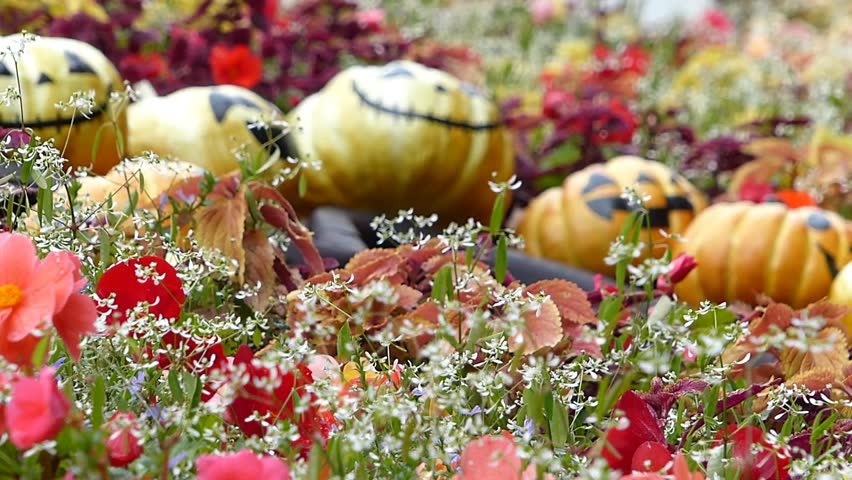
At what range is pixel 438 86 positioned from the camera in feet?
5.51

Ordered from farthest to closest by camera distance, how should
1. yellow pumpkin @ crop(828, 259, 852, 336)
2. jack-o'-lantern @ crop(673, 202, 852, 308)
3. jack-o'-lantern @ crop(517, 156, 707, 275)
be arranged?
jack-o'-lantern @ crop(517, 156, 707, 275), jack-o'-lantern @ crop(673, 202, 852, 308), yellow pumpkin @ crop(828, 259, 852, 336)

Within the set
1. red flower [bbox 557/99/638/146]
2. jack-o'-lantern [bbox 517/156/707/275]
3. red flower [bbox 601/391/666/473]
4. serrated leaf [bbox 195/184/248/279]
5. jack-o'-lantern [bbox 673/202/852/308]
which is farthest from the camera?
red flower [bbox 557/99/638/146]

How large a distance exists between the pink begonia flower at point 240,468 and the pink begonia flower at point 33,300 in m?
0.15

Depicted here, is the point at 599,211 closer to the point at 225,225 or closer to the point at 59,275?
the point at 225,225

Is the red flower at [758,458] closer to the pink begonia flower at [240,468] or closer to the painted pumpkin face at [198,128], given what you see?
the pink begonia flower at [240,468]

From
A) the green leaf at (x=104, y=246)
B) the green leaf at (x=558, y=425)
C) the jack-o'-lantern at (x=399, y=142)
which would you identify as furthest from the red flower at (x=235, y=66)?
the green leaf at (x=558, y=425)

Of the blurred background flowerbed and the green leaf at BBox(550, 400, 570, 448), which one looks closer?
the green leaf at BBox(550, 400, 570, 448)

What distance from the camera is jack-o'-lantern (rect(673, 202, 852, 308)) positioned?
Answer: 1563 mm

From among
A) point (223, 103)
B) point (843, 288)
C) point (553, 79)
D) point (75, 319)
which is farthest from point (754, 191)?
point (75, 319)

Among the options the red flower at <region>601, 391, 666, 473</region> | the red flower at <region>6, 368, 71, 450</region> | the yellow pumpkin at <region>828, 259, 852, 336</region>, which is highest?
the red flower at <region>6, 368, 71, 450</region>

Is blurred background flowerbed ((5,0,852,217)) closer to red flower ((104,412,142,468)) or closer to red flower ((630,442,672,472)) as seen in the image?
red flower ((630,442,672,472))

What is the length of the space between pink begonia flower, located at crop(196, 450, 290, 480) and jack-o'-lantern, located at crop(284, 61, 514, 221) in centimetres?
112

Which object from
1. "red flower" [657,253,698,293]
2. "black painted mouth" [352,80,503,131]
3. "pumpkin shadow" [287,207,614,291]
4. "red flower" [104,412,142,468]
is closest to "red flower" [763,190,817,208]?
"pumpkin shadow" [287,207,614,291]

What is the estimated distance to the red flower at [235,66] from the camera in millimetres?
1992
